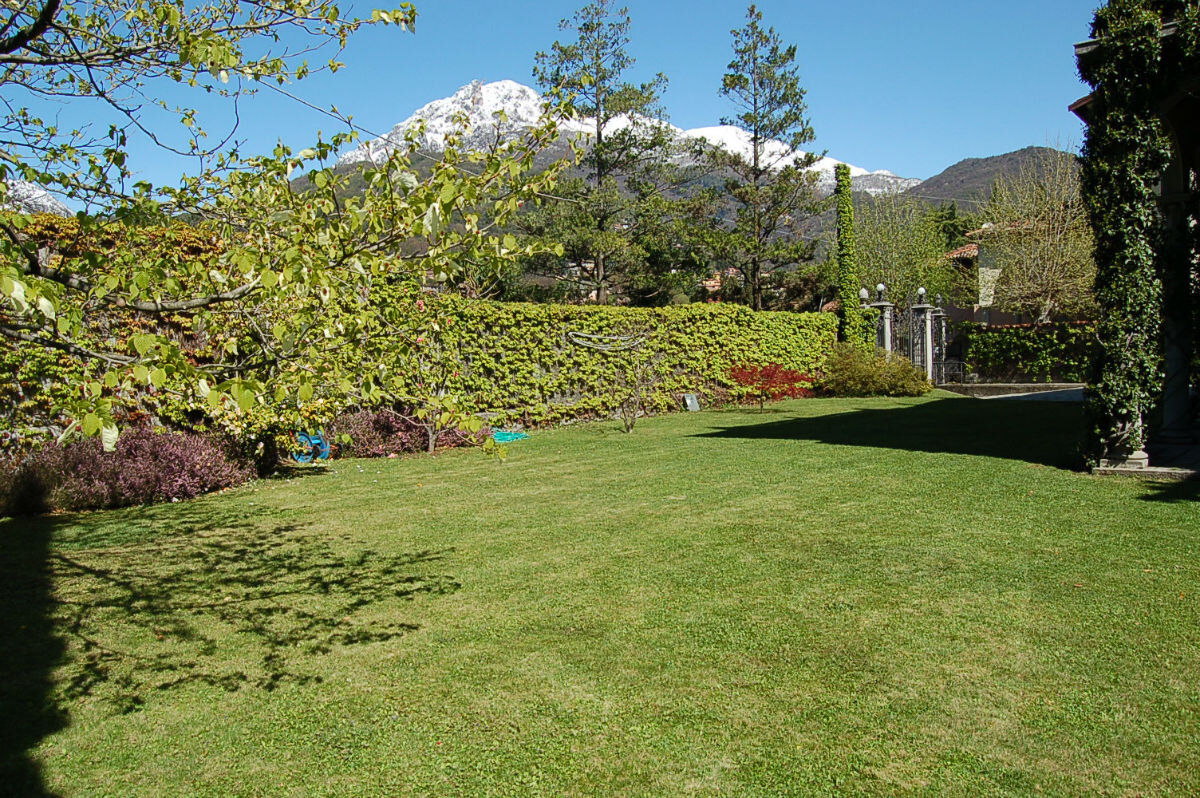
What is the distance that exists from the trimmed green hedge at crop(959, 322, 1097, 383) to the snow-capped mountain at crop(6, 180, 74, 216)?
25898mm

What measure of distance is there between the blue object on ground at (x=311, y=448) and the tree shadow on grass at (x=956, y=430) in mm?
5954

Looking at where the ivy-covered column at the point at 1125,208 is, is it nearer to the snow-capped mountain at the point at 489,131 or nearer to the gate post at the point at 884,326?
the snow-capped mountain at the point at 489,131

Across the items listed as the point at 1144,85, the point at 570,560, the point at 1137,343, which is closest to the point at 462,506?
the point at 570,560

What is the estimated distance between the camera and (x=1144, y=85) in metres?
7.84

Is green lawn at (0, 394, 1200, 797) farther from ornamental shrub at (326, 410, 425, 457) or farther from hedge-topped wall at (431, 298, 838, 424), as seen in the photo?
hedge-topped wall at (431, 298, 838, 424)

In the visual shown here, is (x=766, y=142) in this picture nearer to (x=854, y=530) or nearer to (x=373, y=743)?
(x=854, y=530)

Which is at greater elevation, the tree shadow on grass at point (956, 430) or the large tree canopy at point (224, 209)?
the large tree canopy at point (224, 209)

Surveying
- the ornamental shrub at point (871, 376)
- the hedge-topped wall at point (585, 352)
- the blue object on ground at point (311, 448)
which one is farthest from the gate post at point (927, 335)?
the blue object on ground at point (311, 448)

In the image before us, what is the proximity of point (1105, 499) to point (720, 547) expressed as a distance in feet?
12.3

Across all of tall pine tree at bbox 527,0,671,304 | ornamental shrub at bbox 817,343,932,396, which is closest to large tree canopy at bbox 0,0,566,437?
ornamental shrub at bbox 817,343,932,396

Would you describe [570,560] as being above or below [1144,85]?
below

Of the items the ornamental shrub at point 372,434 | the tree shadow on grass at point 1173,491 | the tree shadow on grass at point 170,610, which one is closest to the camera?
the tree shadow on grass at point 170,610

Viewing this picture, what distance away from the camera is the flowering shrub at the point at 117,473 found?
25.7 feet

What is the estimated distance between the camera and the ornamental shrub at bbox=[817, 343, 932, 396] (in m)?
22.2
